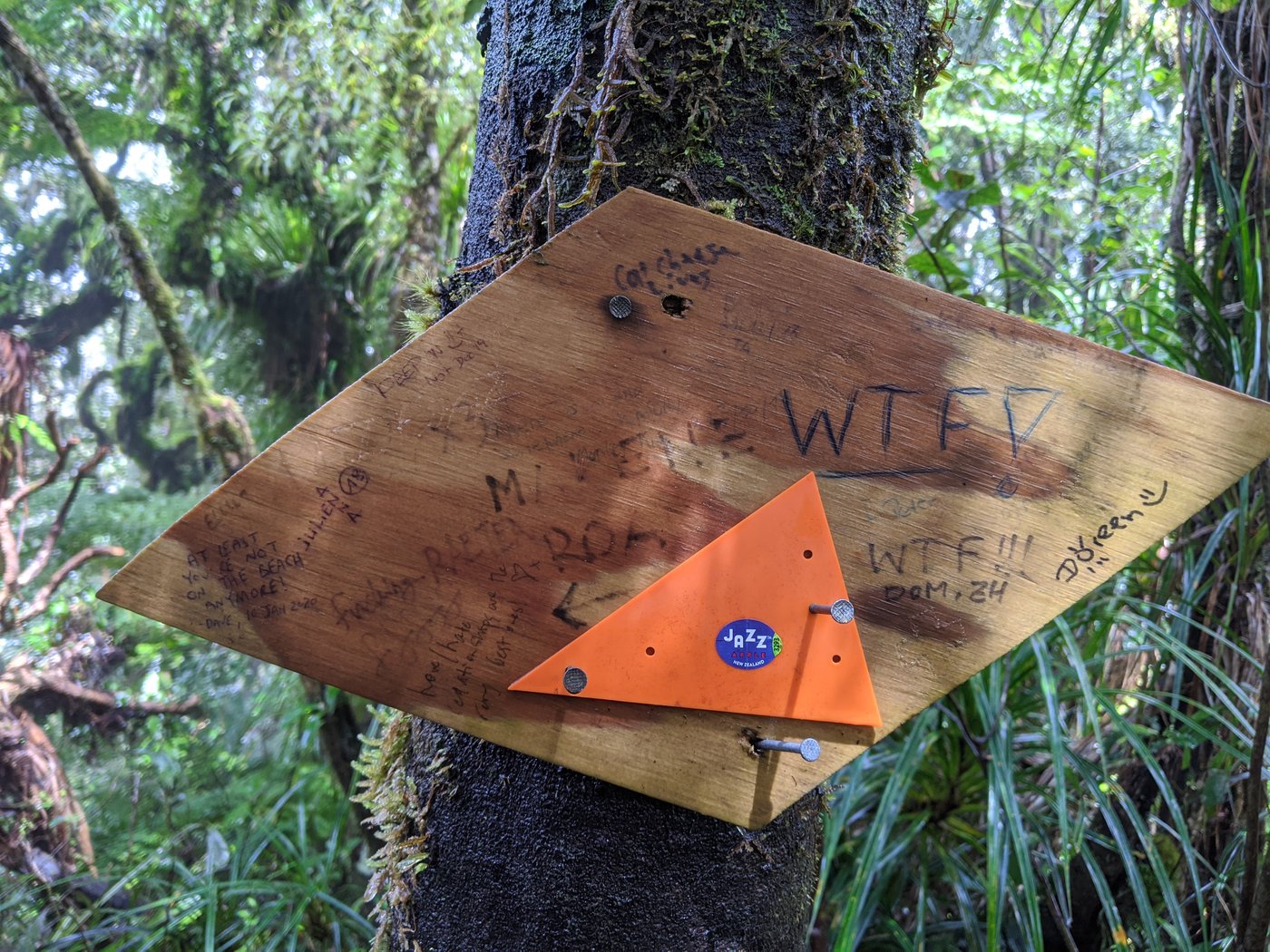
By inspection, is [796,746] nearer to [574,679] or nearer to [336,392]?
[574,679]

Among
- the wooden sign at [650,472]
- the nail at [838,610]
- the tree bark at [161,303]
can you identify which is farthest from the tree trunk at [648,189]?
the tree bark at [161,303]

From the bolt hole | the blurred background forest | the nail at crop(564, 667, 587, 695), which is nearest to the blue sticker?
the nail at crop(564, 667, 587, 695)

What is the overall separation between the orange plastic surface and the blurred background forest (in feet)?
1.26

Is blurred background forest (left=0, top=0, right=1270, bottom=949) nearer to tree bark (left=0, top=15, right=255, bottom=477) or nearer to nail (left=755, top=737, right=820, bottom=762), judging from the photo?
tree bark (left=0, top=15, right=255, bottom=477)

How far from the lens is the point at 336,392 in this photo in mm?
3686

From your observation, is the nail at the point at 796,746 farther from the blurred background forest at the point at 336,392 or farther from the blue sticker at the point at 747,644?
the blurred background forest at the point at 336,392

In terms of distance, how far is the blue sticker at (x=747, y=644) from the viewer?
619 mm

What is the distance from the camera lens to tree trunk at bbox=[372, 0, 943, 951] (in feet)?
2.05

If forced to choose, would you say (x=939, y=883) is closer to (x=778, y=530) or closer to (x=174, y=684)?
(x=778, y=530)

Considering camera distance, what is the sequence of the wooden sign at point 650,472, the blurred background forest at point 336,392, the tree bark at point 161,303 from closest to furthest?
the wooden sign at point 650,472
the blurred background forest at point 336,392
the tree bark at point 161,303

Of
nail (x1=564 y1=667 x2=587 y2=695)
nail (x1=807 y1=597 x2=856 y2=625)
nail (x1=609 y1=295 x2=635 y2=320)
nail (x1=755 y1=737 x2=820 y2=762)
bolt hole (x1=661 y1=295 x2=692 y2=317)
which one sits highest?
bolt hole (x1=661 y1=295 x2=692 y2=317)

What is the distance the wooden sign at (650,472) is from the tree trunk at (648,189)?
0.22 ft

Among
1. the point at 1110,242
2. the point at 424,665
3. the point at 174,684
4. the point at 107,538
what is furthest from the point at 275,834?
the point at 107,538

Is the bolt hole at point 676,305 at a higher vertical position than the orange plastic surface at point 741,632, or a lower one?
higher
